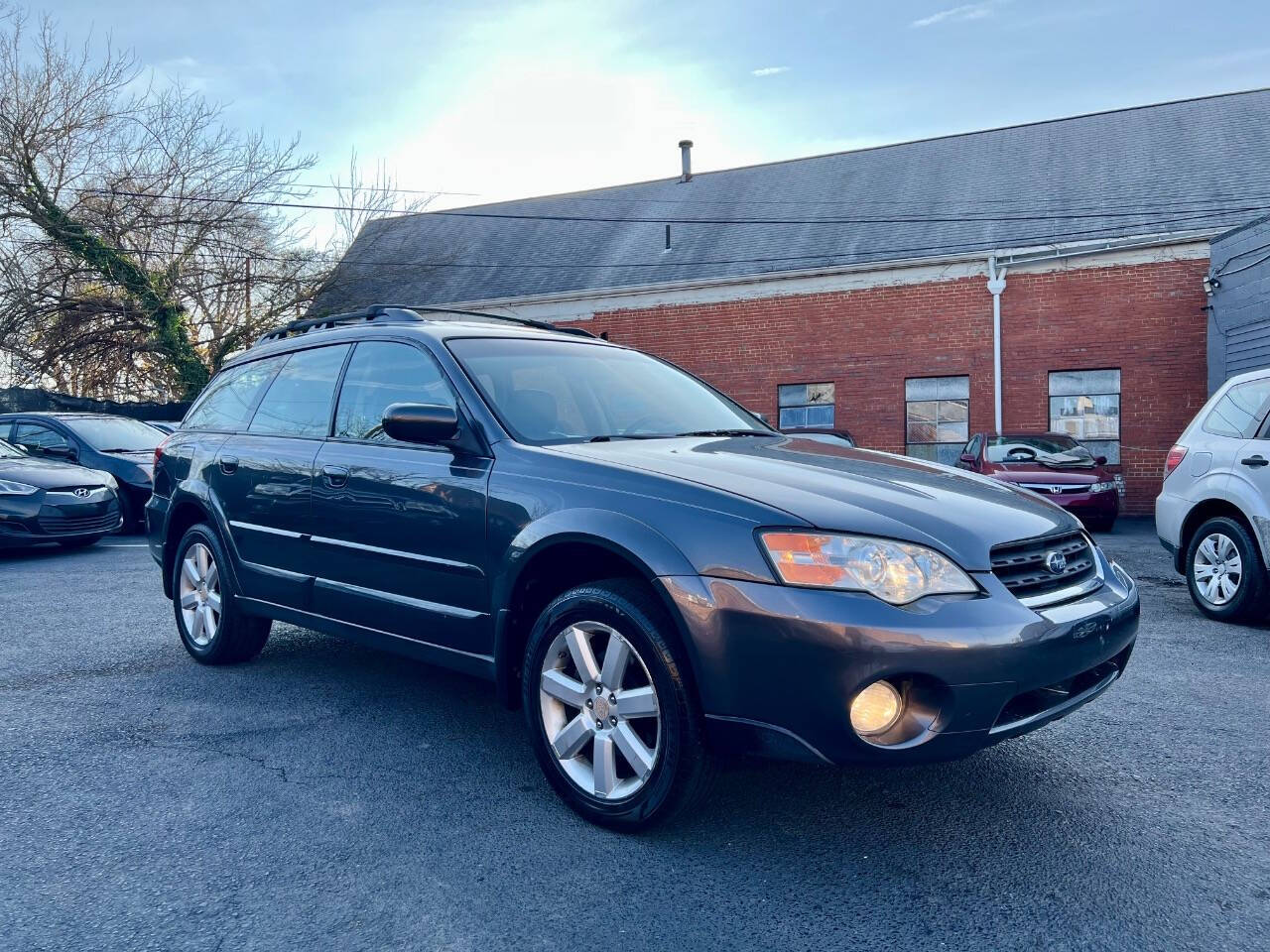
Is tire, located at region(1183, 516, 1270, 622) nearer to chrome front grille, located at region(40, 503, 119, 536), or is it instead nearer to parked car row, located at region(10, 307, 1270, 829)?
parked car row, located at region(10, 307, 1270, 829)

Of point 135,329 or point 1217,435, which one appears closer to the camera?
point 1217,435

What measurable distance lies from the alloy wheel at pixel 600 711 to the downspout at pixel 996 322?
16.0 meters

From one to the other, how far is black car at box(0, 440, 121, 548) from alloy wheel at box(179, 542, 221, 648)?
5802 millimetres

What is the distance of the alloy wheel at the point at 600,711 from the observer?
9.62 feet

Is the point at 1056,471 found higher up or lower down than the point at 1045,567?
lower down

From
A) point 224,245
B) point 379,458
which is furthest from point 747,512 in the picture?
point 224,245

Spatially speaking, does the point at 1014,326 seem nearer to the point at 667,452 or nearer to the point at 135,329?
A: the point at 667,452

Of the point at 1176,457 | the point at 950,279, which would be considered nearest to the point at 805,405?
the point at 950,279

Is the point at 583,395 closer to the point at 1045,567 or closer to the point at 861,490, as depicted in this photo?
the point at 861,490

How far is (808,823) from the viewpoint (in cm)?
309

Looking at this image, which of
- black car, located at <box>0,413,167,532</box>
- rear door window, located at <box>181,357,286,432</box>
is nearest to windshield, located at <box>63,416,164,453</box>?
black car, located at <box>0,413,167,532</box>

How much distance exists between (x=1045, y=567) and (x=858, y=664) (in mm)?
811

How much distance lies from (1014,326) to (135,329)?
20068 millimetres

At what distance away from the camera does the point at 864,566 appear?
2693mm
